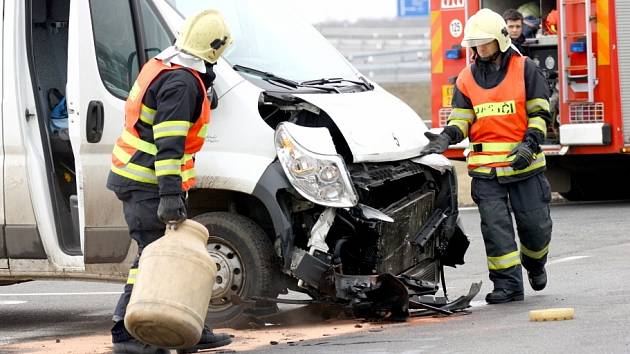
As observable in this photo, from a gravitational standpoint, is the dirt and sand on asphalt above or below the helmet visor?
below

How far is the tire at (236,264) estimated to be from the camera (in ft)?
26.0

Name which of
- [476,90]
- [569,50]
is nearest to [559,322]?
[476,90]

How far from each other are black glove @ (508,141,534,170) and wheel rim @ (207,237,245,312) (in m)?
1.79

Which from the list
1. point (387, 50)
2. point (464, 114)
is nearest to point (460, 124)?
point (464, 114)

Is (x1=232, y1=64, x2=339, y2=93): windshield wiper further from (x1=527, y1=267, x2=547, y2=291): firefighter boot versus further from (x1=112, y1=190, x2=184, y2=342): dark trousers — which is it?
(x1=527, y1=267, x2=547, y2=291): firefighter boot

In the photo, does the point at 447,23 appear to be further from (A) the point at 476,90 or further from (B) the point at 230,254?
(B) the point at 230,254

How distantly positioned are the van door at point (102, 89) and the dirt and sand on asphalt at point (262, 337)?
473 mm

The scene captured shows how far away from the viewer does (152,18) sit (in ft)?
26.8

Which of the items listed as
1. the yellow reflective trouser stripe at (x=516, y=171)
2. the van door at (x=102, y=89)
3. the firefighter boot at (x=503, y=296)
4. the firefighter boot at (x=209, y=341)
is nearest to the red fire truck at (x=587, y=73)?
the yellow reflective trouser stripe at (x=516, y=171)

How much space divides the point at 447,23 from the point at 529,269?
22.6 ft

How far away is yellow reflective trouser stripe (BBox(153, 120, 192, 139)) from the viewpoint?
22.6 ft

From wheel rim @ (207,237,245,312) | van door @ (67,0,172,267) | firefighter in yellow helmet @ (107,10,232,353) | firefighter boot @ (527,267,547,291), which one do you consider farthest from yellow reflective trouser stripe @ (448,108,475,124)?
firefighter in yellow helmet @ (107,10,232,353)

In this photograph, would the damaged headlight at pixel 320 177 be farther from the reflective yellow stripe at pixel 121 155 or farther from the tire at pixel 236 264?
the reflective yellow stripe at pixel 121 155

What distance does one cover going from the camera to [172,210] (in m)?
6.82
